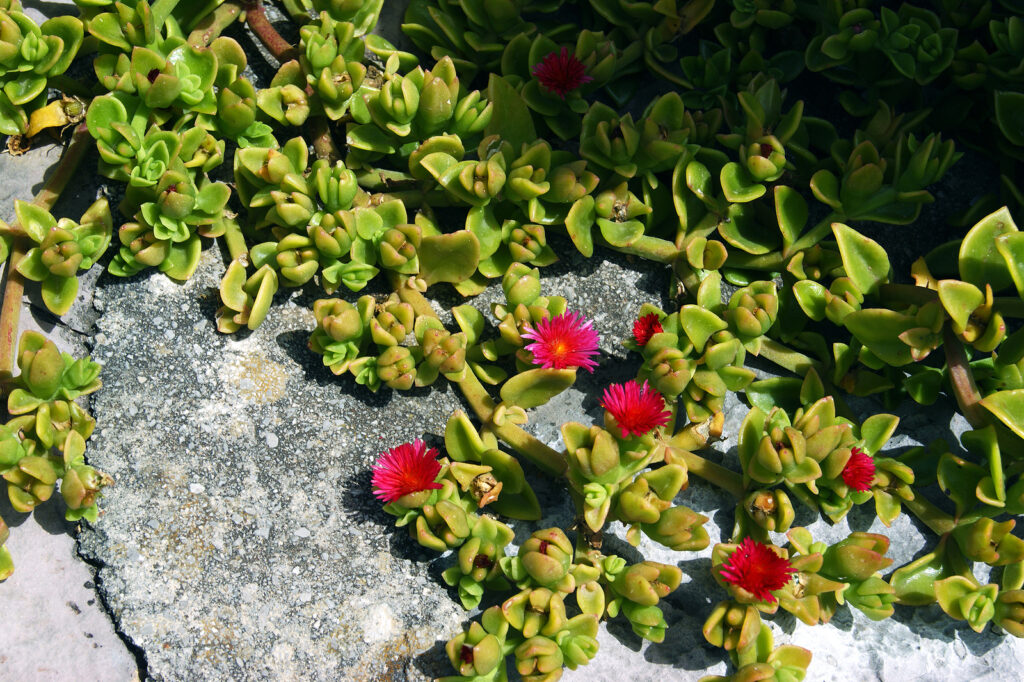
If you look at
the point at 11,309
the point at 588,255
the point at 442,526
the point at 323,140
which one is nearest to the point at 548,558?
the point at 442,526

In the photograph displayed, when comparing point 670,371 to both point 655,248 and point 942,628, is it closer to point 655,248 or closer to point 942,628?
point 655,248

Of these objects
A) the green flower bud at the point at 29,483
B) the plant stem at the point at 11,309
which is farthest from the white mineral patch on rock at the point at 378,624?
the plant stem at the point at 11,309

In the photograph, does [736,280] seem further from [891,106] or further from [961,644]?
[961,644]

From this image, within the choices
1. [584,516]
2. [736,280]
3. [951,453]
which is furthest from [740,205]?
[584,516]

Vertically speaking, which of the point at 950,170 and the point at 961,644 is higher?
the point at 950,170

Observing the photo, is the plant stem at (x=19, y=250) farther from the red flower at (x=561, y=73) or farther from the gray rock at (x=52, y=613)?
the red flower at (x=561, y=73)

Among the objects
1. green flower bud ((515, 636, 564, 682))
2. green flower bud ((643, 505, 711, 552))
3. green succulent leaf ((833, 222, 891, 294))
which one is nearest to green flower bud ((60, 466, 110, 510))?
green flower bud ((515, 636, 564, 682))

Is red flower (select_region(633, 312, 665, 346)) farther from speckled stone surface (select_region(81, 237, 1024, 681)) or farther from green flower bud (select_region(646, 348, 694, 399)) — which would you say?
speckled stone surface (select_region(81, 237, 1024, 681))

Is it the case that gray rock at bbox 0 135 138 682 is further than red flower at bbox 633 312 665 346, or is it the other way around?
red flower at bbox 633 312 665 346
